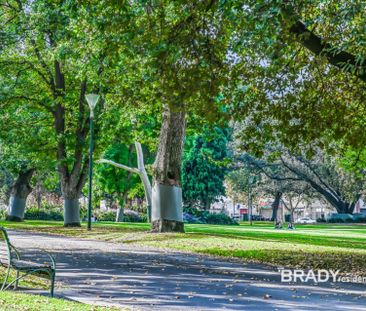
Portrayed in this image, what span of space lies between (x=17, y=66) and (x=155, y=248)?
15331mm

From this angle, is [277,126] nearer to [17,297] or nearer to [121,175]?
[17,297]

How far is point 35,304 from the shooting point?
850cm

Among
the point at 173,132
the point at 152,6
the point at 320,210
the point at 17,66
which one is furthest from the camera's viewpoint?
the point at 320,210

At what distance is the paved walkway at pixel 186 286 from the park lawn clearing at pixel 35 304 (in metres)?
0.69

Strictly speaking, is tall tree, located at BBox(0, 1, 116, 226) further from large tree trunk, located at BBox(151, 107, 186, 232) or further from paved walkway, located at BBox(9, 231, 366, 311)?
paved walkway, located at BBox(9, 231, 366, 311)

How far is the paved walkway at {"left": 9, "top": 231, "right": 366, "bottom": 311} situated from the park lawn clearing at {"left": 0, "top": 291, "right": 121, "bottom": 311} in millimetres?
687

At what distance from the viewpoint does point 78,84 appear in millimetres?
32688

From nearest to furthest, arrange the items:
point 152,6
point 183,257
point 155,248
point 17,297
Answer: point 17,297
point 152,6
point 183,257
point 155,248

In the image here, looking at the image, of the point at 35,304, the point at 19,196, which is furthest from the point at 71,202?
the point at 35,304

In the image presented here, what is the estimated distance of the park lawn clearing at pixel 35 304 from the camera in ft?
26.9

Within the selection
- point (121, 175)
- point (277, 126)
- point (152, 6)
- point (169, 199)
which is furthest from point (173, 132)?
point (121, 175)

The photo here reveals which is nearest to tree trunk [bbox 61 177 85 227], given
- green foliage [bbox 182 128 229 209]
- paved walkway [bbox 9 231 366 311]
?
paved walkway [bbox 9 231 366 311]

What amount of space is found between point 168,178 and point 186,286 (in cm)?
1263

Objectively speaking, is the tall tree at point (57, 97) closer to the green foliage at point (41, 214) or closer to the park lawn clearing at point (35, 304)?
the park lawn clearing at point (35, 304)
